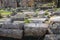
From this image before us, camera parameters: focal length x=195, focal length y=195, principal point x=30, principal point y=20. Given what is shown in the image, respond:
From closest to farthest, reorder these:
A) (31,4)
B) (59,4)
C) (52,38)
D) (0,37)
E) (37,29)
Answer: (52,38)
(37,29)
(0,37)
(59,4)
(31,4)

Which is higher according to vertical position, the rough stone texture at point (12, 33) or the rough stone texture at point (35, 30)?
the rough stone texture at point (35, 30)

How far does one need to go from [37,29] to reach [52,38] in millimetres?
329

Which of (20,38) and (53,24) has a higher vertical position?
(53,24)

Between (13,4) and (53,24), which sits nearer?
(53,24)

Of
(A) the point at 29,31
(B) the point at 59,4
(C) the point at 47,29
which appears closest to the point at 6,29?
(A) the point at 29,31

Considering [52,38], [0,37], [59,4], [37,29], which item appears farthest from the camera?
[59,4]

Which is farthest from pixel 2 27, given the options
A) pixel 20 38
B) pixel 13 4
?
pixel 13 4

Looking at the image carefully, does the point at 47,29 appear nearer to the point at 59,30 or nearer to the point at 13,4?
the point at 59,30

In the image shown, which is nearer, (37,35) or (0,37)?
(37,35)

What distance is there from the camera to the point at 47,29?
3.16 metres

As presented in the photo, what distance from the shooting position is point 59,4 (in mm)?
7164

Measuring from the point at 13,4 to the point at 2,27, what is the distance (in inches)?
190

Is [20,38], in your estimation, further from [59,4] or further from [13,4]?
[13,4]

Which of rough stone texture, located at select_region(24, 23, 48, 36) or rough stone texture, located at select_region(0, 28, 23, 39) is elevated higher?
rough stone texture, located at select_region(24, 23, 48, 36)
